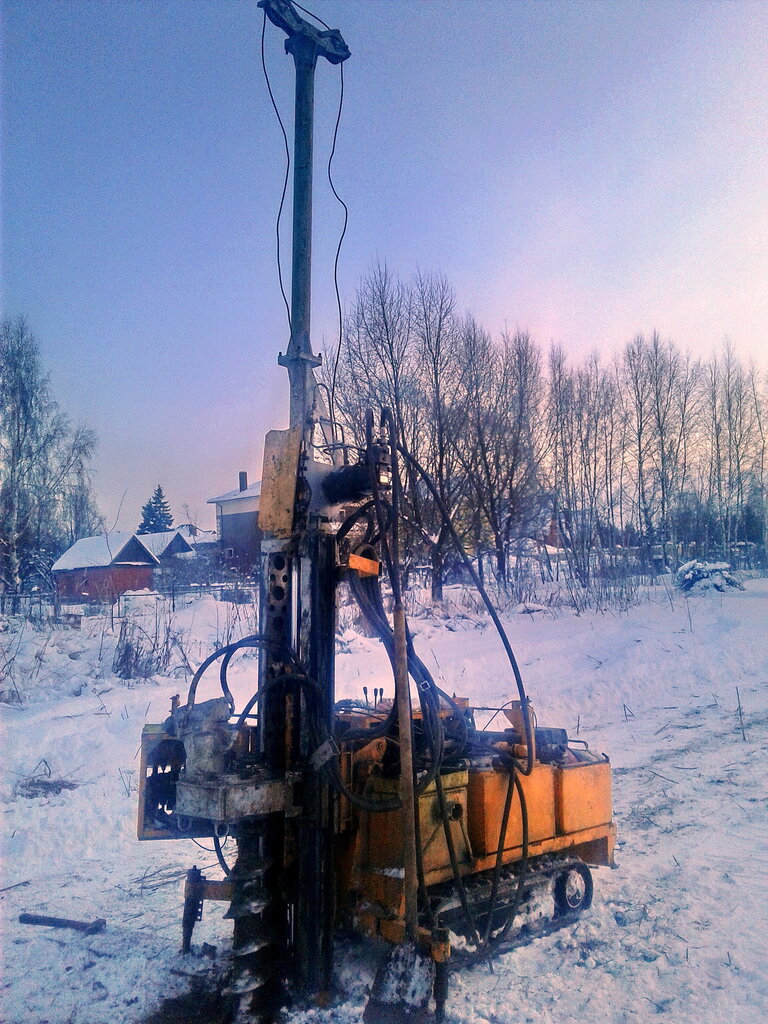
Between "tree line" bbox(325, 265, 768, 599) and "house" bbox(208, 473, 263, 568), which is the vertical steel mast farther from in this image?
"house" bbox(208, 473, 263, 568)

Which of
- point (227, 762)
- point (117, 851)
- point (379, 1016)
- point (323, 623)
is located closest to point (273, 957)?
point (379, 1016)

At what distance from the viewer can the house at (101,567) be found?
22.9 m

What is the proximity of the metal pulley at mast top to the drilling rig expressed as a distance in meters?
0.01

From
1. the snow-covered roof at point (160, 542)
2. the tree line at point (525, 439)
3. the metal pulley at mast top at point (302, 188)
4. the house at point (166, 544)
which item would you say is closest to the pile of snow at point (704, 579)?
the tree line at point (525, 439)

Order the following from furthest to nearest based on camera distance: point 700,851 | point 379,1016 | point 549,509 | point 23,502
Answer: point 549,509 < point 23,502 < point 700,851 < point 379,1016

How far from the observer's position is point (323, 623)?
161 inches

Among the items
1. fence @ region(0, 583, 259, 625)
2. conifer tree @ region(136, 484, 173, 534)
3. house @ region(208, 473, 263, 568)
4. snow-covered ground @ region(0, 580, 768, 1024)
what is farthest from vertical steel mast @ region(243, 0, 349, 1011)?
conifer tree @ region(136, 484, 173, 534)

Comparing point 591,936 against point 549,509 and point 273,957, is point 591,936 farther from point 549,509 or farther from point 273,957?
point 549,509

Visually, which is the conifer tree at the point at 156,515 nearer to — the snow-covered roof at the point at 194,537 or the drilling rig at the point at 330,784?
the snow-covered roof at the point at 194,537

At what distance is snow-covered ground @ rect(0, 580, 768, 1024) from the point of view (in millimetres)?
3773

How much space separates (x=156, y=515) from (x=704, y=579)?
65117 mm

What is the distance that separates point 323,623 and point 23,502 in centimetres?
2371

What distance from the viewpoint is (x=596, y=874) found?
18.0 ft

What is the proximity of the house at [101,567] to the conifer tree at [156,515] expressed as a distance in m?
32.3
